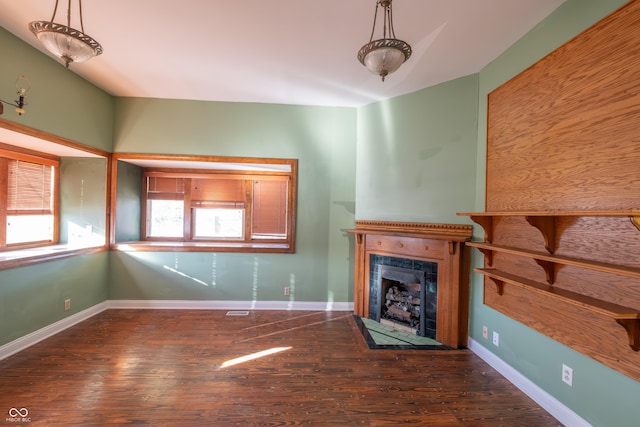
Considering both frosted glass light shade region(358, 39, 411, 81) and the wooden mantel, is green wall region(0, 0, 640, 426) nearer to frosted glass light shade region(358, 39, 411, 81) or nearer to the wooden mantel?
the wooden mantel

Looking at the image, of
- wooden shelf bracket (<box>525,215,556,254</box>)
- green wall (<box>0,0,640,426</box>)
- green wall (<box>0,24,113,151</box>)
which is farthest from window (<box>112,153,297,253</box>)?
wooden shelf bracket (<box>525,215,556,254</box>)

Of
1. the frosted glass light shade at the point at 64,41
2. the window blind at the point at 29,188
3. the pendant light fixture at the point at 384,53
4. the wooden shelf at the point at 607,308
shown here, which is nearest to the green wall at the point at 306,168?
the wooden shelf at the point at 607,308

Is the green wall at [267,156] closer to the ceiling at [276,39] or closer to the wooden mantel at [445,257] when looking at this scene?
the ceiling at [276,39]

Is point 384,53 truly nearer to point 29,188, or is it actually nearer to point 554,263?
point 554,263

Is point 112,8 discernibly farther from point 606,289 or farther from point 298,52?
point 606,289

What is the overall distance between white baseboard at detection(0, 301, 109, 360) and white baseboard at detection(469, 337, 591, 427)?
4430mm

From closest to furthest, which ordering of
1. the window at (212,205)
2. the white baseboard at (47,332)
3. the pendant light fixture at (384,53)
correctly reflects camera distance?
the pendant light fixture at (384,53), the white baseboard at (47,332), the window at (212,205)

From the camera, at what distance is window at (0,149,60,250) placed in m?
2.82

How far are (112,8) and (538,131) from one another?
3.37 m

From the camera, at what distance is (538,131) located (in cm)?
198

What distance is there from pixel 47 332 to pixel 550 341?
4.65 meters

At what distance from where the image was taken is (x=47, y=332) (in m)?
2.73

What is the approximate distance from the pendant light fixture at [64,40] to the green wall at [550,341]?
309cm

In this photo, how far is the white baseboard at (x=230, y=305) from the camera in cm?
355
